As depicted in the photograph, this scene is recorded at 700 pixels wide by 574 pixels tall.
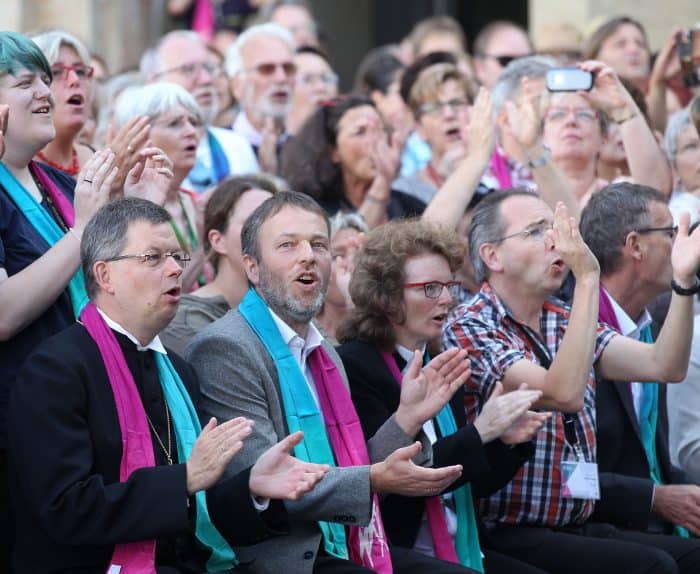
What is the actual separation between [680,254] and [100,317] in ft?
7.00

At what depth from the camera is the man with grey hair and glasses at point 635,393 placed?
5.95m

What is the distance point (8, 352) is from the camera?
4840mm

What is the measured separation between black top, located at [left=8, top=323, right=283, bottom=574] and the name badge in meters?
1.39

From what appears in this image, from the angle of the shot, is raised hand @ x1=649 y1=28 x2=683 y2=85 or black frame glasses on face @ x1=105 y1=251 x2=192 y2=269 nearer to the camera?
black frame glasses on face @ x1=105 y1=251 x2=192 y2=269

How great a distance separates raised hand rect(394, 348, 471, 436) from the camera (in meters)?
5.02

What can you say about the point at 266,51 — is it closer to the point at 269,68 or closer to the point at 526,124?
the point at 269,68

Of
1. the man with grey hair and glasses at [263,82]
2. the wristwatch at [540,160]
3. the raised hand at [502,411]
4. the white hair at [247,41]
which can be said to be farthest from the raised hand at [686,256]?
the white hair at [247,41]

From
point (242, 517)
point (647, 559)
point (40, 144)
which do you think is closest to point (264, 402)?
point (242, 517)

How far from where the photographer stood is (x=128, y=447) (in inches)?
177

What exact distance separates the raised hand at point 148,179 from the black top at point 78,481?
0.91m

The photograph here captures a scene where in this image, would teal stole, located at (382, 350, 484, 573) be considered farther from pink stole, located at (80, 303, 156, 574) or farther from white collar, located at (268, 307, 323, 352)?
pink stole, located at (80, 303, 156, 574)

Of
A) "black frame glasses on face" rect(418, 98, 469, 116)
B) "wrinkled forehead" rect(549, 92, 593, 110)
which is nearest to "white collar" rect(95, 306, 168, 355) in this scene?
"wrinkled forehead" rect(549, 92, 593, 110)

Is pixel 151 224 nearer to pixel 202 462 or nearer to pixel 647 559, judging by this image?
pixel 202 462

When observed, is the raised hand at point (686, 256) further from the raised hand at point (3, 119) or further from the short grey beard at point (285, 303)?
the raised hand at point (3, 119)
